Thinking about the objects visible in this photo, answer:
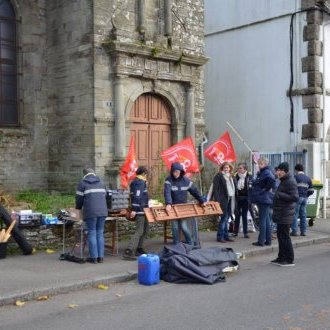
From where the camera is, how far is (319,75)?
16953mm

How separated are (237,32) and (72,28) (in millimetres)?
6349

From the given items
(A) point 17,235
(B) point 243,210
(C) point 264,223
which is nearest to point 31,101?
(A) point 17,235

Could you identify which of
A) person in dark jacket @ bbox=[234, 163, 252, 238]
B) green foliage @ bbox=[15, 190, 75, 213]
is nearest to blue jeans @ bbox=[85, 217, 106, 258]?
green foliage @ bbox=[15, 190, 75, 213]

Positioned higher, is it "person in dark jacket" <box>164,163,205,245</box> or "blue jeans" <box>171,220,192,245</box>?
"person in dark jacket" <box>164,163,205,245</box>

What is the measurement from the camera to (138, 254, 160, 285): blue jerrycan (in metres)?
8.34

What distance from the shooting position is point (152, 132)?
1591cm

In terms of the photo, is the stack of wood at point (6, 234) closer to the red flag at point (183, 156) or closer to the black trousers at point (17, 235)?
the black trousers at point (17, 235)

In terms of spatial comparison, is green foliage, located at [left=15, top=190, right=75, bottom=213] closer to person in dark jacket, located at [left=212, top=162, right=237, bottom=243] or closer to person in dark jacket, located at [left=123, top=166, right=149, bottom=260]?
person in dark jacket, located at [left=123, top=166, right=149, bottom=260]

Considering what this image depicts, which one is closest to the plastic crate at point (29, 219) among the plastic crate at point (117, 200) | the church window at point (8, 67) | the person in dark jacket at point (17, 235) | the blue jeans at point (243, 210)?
the person in dark jacket at point (17, 235)

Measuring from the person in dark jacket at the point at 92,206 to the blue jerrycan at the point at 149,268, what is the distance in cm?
149

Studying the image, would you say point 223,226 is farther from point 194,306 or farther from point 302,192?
point 194,306

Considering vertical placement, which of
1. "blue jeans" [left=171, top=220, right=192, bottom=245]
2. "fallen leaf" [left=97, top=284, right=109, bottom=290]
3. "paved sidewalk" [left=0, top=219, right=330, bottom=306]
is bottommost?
"fallen leaf" [left=97, top=284, right=109, bottom=290]

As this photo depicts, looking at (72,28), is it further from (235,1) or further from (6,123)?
(235,1)

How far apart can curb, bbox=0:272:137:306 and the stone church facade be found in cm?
587
